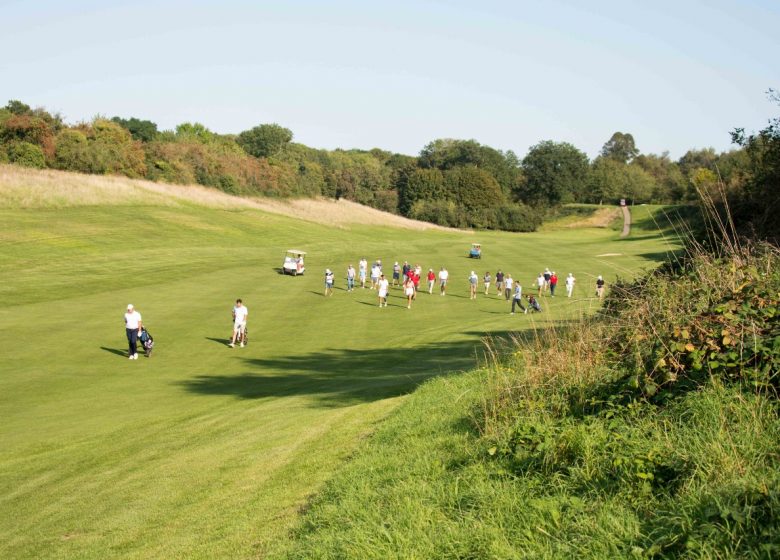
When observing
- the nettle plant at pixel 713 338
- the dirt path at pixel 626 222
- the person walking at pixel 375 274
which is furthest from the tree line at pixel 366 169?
the nettle plant at pixel 713 338

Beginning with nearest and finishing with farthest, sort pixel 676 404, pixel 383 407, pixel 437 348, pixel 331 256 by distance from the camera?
pixel 676 404 → pixel 383 407 → pixel 437 348 → pixel 331 256

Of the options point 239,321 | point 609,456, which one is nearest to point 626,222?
point 239,321

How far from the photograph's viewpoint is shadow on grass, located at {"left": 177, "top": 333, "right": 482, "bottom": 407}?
17188 mm

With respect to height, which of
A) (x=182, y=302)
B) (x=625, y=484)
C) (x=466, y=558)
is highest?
(x=625, y=484)

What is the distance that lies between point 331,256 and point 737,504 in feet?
202

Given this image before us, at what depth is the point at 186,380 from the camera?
21609mm

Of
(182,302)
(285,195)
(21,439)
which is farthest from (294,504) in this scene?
(285,195)

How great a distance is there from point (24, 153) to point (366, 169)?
270ft

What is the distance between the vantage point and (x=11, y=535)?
31.6 feet

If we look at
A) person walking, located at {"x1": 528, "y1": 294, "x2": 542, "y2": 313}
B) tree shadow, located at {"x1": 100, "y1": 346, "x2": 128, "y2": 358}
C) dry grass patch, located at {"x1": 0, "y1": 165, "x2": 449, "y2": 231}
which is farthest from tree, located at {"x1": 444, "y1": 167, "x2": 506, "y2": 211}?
tree shadow, located at {"x1": 100, "y1": 346, "x2": 128, "y2": 358}

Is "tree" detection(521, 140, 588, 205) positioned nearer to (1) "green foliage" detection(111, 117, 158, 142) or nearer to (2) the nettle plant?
(1) "green foliage" detection(111, 117, 158, 142)

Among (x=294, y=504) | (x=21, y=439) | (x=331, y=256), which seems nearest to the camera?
(x=294, y=504)

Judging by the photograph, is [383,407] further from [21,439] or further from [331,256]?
[331,256]

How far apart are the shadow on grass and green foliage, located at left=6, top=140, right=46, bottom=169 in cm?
6368
